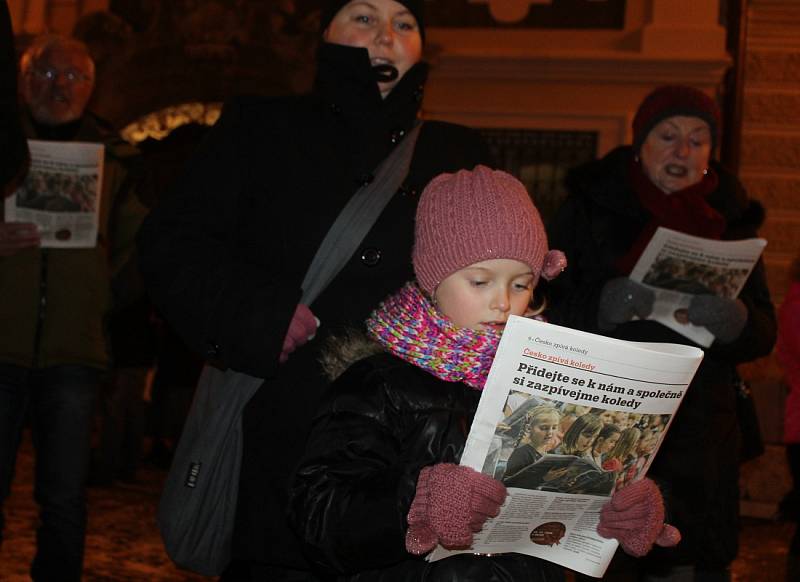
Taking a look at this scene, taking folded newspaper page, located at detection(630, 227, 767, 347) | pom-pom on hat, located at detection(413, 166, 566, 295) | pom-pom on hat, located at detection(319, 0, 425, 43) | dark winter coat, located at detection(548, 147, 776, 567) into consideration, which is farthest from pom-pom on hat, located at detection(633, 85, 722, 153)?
pom-pom on hat, located at detection(413, 166, 566, 295)

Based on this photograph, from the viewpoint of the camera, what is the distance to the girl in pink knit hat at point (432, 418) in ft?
6.70

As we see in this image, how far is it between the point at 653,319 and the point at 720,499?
1.90 ft

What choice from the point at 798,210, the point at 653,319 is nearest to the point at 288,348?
the point at 653,319

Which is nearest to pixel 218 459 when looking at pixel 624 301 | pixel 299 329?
pixel 299 329

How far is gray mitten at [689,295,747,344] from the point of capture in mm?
3703

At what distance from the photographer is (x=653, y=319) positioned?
3793 millimetres

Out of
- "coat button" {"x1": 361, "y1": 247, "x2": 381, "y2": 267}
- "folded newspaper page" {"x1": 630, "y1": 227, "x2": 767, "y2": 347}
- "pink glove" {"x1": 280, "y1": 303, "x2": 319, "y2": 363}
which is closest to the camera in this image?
"pink glove" {"x1": 280, "y1": 303, "x2": 319, "y2": 363}

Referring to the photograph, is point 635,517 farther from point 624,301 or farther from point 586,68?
point 586,68

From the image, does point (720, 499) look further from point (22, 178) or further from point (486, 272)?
point (22, 178)

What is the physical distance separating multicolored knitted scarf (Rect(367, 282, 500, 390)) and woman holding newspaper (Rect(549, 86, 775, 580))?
1251 millimetres

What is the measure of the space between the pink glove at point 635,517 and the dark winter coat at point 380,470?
0.20m

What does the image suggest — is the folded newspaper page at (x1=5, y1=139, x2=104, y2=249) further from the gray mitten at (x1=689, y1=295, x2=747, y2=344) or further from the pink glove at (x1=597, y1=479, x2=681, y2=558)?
the pink glove at (x1=597, y1=479, x2=681, y2=558)

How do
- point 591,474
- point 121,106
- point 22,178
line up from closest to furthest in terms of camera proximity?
point 591,474, point 22,178, point 121,106

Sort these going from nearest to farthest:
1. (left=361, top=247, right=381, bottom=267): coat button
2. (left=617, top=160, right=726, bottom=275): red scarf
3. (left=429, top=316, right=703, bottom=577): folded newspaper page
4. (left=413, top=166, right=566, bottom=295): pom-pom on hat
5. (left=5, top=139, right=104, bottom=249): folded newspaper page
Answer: (left=429, top=316, right=703, bottom=577): folded newspaper page < (left=413, top=166, right=566, bottom=295): pom-pom on hat < (left=361, top=247, right=381, bottom=267): coat button < (left=617, top=160, right=726, bottom=275): red scarf < (left=5, top=139, right=104, bottom=249): folded newspaper page
